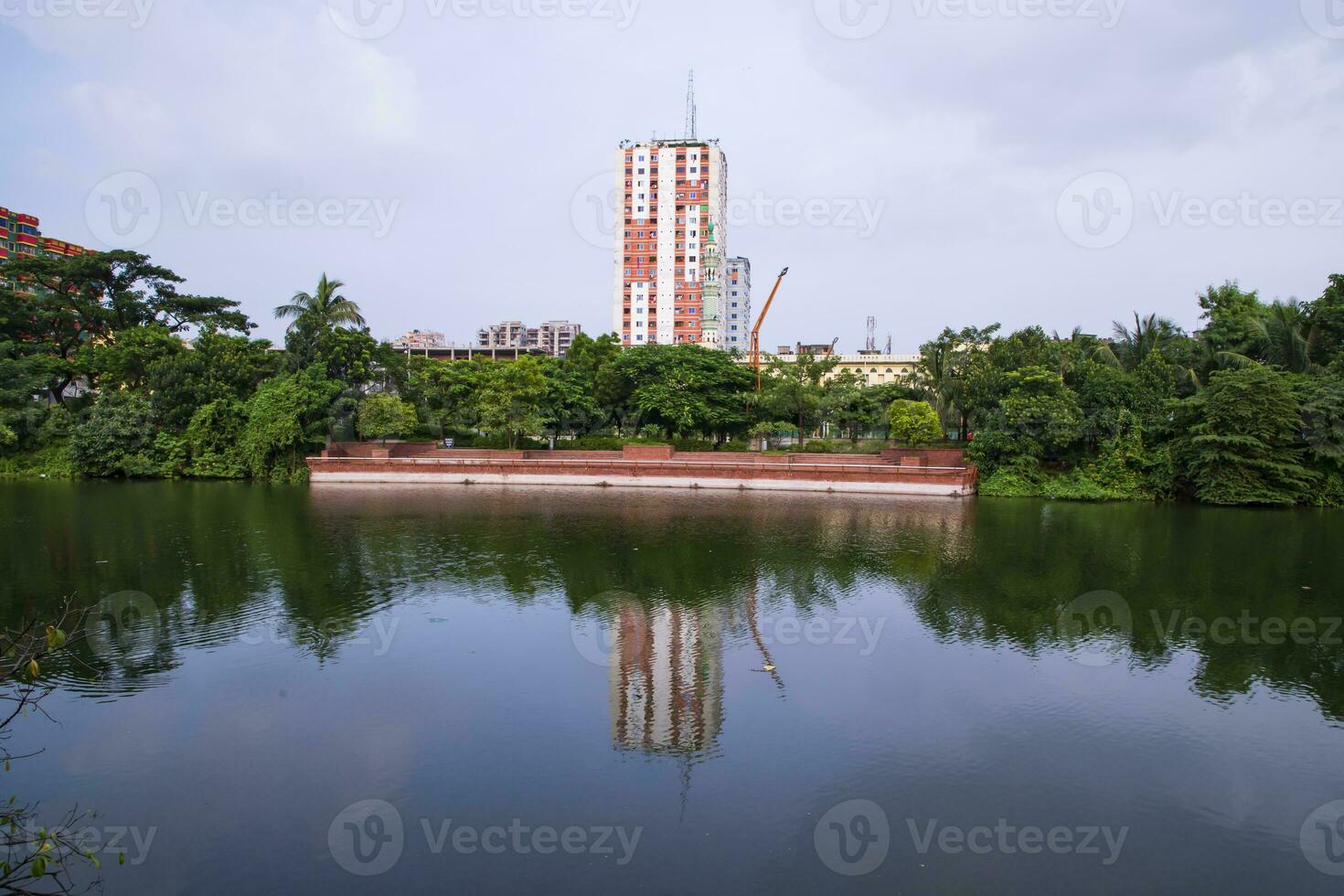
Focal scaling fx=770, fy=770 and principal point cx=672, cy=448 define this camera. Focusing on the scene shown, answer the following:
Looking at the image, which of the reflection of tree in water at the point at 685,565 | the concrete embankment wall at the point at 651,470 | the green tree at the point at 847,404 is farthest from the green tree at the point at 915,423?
the reflection of tree in water at the point at 685,565

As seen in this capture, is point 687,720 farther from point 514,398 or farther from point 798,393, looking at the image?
point 798,393

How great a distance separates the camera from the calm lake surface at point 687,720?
6578 mm

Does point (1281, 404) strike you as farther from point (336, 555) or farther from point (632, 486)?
point (336, 555)

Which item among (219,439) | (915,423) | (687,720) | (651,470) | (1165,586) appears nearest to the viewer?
(687,720)

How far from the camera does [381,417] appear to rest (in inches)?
1403

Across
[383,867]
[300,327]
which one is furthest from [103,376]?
[383,867]

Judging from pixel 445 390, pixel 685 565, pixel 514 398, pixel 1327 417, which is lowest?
pixel 685 565

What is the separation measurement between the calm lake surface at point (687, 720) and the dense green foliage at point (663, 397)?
1654 cm

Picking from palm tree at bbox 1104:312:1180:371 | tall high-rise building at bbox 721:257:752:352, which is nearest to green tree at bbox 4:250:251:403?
palm tree at bbox 1104:312:1180:371

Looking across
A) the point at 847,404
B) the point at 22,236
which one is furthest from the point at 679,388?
the point at 22,236

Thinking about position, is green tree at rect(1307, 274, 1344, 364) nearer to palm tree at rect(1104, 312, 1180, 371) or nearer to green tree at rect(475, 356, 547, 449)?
palm tree at rect(1104, 312, 1180, 371)

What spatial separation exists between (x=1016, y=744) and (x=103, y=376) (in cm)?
4529

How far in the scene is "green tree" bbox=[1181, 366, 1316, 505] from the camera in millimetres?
30391

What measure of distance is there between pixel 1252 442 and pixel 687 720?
30991mm
